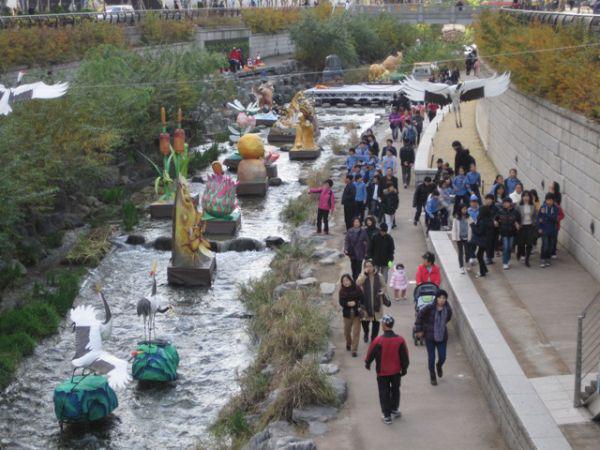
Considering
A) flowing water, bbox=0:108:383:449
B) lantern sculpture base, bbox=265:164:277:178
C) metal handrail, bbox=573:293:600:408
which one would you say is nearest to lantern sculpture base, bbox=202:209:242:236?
flowing water, bbox=0:108:383:449

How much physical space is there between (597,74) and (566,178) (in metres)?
2.02

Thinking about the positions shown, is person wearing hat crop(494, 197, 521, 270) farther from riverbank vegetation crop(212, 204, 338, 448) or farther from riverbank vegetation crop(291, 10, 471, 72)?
riverbank vegetation crop(291, 10, 471, 72)

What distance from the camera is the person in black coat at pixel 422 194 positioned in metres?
20.9

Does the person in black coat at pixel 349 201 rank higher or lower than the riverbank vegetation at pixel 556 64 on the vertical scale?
lower

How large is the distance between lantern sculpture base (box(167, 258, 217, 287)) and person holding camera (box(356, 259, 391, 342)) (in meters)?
6.83

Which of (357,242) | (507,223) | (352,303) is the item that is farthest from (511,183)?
(352,303)

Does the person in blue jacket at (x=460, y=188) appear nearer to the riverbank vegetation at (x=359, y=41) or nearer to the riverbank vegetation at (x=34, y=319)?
the riverbank vegetation at (x=34, y=319)

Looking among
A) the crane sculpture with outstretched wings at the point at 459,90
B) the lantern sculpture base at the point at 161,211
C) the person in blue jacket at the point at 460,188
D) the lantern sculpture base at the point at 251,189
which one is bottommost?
the lantern sculpture base at the point at 251,189

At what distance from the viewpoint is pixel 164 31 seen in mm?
55188

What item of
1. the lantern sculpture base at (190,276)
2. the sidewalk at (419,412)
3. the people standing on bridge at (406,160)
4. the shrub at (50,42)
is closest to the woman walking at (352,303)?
the sidewalk at (419,412)

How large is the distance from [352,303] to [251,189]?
53.3 feet

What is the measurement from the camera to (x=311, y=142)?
3662cm

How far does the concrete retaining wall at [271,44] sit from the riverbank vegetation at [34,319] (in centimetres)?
5288

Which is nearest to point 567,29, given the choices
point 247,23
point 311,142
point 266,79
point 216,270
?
point 216,270
